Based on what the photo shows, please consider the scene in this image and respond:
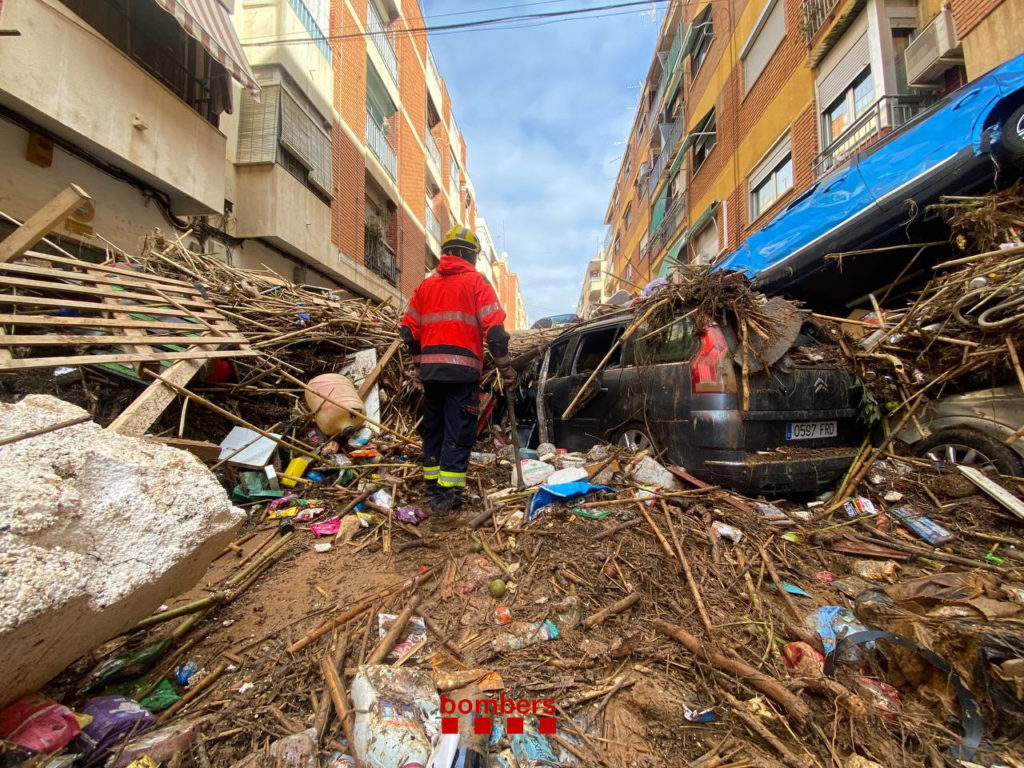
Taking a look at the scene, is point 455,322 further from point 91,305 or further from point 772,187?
point 772,187

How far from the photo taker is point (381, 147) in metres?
14.3

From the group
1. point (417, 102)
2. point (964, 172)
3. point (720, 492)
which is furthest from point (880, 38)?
point (417, 102)

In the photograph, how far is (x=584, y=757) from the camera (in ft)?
4.47

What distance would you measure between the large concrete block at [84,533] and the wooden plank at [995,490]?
450 cm

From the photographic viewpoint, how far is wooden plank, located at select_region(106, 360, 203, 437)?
2.90 metres

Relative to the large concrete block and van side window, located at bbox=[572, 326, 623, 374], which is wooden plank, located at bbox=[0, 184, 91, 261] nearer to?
the large concrete block

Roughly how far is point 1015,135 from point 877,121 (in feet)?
15.9

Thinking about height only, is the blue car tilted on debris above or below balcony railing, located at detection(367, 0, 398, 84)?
below

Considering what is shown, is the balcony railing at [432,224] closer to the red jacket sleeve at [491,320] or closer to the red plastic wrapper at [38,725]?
the red jacket sleeve at [491,320]

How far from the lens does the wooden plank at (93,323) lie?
9.77 ft

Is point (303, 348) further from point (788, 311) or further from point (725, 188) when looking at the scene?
point (725, 188)

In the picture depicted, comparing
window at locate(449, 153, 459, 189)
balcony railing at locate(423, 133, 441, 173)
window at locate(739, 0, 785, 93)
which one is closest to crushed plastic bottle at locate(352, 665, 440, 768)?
window at locate(739, 0, 785, 93)

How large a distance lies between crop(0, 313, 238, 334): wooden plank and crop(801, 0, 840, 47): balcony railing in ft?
39.3

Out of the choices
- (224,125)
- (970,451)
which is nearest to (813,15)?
(970,451)
